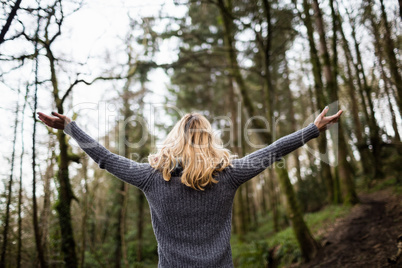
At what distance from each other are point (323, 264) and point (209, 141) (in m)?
4.79

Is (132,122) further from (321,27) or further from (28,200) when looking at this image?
(321,27)

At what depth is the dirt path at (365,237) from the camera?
4668 mm

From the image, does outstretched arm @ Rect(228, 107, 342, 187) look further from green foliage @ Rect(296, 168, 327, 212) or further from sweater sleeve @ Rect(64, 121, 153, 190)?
green foliage @ Rect(296, 168, 327, 212)

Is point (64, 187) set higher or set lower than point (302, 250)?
higher

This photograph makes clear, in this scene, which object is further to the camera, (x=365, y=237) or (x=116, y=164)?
(x=365, y=237)

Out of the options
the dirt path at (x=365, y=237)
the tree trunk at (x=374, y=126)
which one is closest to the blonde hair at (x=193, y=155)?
the dirt path at (x=365, y=237)

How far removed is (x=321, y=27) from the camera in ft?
27.1

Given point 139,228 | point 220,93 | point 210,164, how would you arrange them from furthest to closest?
point 220,93, point 139,228, point 210,164

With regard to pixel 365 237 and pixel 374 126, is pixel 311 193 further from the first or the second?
pixel 365 237

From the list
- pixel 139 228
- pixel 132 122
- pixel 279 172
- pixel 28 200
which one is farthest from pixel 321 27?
pixel 139 228

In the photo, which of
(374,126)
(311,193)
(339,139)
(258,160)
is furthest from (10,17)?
(311,193)

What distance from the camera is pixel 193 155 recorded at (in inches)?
69.6

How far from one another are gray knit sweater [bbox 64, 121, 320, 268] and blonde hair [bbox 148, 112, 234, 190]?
0.22ft

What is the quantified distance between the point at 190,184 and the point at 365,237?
5.47m
